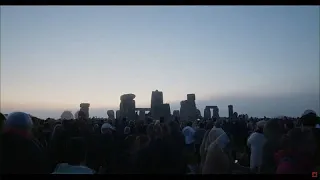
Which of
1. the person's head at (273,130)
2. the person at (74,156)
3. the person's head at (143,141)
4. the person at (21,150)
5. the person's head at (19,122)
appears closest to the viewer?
the person at (21,150)

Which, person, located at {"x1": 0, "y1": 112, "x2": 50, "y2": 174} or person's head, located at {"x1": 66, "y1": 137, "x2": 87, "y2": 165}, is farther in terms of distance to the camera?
person's head, located at {"x1": 66, "y1": 137, "x2": 87, "y2": 165}

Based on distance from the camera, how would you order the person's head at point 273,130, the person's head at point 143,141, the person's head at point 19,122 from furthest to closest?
the person's head at point 273,130
the person's head at point 143,141
the person's head at point 19,122

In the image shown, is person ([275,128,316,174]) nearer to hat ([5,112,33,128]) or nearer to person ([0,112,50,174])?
person ([0,112,50,174])

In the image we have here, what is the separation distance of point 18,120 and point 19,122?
51 mm

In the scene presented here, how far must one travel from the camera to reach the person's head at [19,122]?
3809 millimetres

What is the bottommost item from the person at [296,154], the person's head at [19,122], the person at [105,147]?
the person at [105,147]

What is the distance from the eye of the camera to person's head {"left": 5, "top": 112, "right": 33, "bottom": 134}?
3809 millimetres

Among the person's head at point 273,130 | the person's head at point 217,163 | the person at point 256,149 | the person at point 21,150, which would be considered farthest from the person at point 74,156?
the person at point 256,149

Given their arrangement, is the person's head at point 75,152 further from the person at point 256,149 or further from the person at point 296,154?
the person at point 256,149

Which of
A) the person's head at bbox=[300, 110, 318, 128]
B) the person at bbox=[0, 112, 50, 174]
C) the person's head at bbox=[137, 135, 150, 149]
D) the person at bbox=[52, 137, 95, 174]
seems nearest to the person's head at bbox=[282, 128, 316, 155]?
the person's head at bbox=[137, 135, 150, 149]

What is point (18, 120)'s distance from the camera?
12.8 ft
